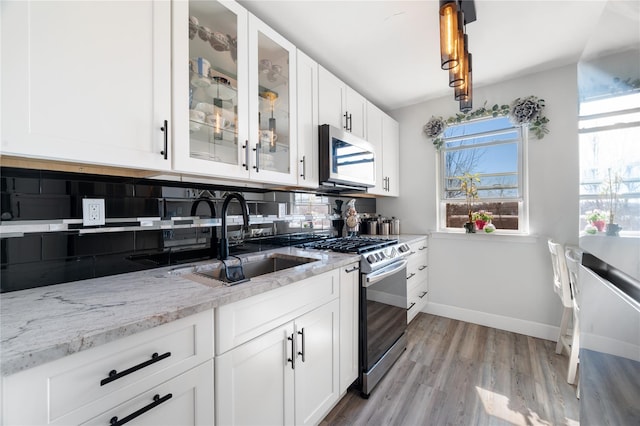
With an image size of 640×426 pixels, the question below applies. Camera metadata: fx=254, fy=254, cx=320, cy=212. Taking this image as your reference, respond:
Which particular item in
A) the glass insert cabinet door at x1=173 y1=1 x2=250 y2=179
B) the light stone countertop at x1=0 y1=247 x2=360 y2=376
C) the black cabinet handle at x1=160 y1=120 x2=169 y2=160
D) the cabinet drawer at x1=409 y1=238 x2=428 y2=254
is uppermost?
the glass insert cabinet door at x1=173 y1=1 x2=250 y2=179

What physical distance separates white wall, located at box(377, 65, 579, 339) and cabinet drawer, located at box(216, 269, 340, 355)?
2.11m

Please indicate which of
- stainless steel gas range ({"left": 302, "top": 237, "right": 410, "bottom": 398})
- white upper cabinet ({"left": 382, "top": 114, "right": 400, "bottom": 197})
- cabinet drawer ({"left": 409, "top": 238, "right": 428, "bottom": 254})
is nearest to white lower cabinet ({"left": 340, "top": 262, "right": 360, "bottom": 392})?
stainless steel gas range ({"left": 302, "top": 237, "right": 410, "bottom": 398})

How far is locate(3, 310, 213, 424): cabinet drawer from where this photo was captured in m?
0.58

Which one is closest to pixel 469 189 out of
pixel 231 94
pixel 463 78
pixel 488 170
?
pixel 488 170

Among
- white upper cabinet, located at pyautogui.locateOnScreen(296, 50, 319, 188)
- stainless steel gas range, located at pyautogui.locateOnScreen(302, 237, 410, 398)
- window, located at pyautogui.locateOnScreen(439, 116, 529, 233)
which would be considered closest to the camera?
stainless steel gas range, located at pyautogui.locateOnScreen(302, 237, 410, 398)

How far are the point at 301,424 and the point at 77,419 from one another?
989 mm

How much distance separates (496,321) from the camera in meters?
2.71

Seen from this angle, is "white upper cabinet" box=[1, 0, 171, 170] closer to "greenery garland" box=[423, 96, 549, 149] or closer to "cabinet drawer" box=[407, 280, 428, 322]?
"cabinet drawer" box=[407, 280, 428, 322]

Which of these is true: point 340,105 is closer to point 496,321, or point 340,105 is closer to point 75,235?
point 75,235

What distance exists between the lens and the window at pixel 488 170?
268 cm

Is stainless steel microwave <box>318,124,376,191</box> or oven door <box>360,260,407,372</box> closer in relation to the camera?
oven door <box>360,260,407,372</box>

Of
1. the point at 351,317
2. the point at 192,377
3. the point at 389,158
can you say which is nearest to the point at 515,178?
the point at 389,158

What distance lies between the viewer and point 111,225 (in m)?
1.22

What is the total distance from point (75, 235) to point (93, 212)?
0.39 ft
